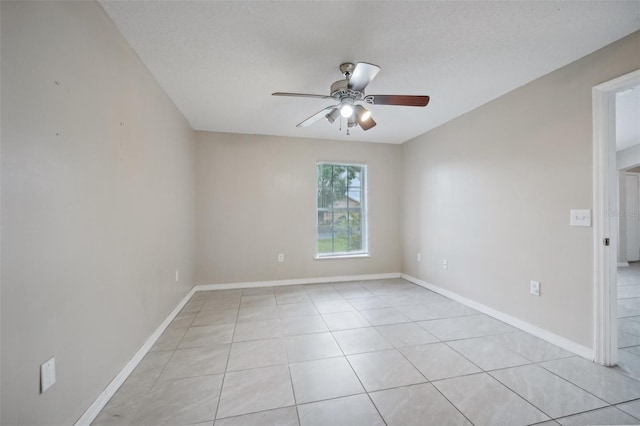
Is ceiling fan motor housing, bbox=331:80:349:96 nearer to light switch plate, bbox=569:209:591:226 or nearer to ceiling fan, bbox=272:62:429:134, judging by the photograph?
ceiling fan, bbox=272:62:429:134

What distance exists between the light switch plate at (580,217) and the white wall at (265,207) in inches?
104

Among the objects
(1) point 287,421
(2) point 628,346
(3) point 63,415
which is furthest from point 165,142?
(2) point 628,346

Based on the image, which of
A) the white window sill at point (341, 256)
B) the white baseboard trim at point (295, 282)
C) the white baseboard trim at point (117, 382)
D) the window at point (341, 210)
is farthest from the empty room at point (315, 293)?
the window at point (341, 210)

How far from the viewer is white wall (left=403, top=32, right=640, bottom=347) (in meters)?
2.06

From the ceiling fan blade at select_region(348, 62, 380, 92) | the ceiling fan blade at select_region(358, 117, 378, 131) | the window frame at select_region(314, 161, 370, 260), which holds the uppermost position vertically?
the ceiling fan blade at select_region(348, 62, 380, 92)

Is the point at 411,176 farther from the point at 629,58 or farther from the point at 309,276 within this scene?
the point at 629,58

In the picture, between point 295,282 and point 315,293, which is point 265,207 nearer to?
point 295,282

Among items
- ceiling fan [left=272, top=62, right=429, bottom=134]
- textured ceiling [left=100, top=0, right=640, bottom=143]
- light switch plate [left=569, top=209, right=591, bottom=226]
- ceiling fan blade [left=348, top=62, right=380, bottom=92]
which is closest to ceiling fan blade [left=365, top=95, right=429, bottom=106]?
ceiling fan [left=272, top=62, right=429, bottom=134]

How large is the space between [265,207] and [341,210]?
127cm

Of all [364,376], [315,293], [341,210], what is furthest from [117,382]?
[341,210]

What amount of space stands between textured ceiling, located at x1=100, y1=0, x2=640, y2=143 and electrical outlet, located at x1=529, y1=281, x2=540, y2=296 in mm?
1836

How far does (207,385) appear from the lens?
1.74m

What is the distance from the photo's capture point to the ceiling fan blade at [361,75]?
1723mm

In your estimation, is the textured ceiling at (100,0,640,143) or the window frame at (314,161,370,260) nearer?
the textured ceiling at (100,0,640,143)
